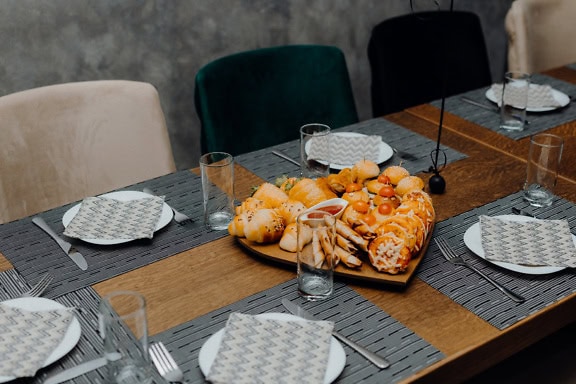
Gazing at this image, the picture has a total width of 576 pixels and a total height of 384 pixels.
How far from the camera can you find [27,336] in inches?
41.4

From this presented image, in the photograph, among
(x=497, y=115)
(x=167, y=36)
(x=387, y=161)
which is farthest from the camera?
(x=167, y=36)

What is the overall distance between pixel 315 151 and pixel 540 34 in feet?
4.96

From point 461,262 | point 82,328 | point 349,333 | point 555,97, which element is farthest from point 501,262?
point 555,97

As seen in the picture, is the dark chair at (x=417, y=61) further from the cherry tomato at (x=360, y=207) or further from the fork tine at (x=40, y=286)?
the fork tine at (x=40, y=286)

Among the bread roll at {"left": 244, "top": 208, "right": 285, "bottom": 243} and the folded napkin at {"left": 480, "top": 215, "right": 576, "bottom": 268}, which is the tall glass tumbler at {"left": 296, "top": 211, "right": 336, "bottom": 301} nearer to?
the bread roll at {"left": 244, "top": 208, "right": 285, "bottom": 243}

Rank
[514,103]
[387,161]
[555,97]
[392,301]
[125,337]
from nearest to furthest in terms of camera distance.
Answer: [125,337] → [392,301] → [387,161] → [514,103] → [555,97]

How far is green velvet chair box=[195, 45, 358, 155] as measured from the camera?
79.7 inches

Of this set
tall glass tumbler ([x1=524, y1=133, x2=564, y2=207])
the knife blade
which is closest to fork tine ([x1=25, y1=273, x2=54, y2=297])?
the knife blade

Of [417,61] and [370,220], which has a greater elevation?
[370,220]

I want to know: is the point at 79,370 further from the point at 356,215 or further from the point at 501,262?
the point at 501,262

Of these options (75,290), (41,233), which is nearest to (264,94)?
(41,233)

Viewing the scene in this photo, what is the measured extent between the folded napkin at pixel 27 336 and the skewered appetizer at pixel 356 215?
358mm

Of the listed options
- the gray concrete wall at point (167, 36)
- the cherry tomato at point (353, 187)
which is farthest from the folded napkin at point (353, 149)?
the gray concrete wall at point (167, 36)

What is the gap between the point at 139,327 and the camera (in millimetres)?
950
